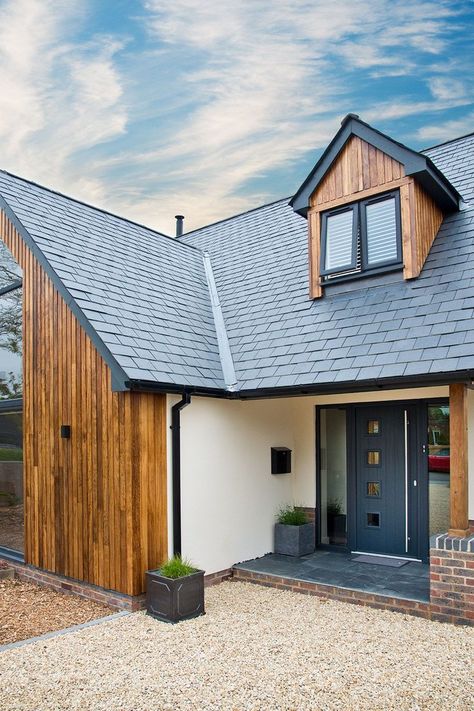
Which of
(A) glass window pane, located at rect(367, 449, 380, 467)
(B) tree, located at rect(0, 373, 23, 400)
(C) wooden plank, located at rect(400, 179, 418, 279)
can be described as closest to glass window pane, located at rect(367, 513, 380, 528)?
(A) glass window pane, located at rect(367, 449, 380, 467)

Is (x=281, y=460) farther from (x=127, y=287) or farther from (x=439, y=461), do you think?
(x=127, y=287)

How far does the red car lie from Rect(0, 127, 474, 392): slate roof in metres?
2.13

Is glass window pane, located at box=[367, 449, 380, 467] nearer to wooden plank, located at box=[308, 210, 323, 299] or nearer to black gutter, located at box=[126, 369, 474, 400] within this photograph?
black gutter, located at box=[126, 369, 474, 400]

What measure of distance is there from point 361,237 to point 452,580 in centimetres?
486

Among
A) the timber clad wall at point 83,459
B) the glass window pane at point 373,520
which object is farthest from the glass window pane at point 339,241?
the glass window pane at point 373,520

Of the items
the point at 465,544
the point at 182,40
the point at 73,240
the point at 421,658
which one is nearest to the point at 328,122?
the point at 182,40

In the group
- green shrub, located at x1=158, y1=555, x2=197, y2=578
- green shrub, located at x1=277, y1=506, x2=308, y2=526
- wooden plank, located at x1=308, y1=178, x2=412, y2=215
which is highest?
wooden plank, located at x1=308, y1=178, x2=412, y2=215

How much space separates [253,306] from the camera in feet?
30.8

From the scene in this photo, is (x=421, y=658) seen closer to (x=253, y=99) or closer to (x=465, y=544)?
(x=465, y=544)

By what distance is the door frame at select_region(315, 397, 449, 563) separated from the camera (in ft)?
25.8

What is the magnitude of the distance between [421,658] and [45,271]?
6.42 meters

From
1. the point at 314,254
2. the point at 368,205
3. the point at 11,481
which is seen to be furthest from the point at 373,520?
the point at 11,481

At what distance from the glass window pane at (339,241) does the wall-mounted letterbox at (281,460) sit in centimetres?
302

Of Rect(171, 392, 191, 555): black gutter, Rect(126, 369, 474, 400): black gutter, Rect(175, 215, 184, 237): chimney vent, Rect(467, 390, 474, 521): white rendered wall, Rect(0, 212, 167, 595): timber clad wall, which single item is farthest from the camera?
Rect(175, 215, 184, 237): chimney vent
